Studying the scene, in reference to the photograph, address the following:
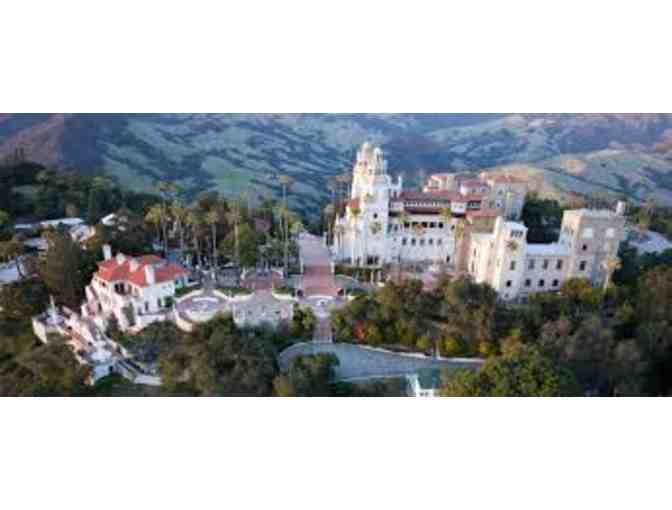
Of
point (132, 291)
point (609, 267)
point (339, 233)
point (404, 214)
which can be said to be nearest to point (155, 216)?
point (132, 291)

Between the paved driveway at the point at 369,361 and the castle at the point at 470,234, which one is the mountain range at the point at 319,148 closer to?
the castle at the point at 470,234

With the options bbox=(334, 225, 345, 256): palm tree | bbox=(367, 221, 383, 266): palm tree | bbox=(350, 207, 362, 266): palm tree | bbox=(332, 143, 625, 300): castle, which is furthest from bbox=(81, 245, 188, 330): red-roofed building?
bbox=(367, 221, 383, 266): palm tree

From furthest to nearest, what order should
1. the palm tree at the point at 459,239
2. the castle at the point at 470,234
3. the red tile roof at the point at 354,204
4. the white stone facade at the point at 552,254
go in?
the red tile roof at the point at 354,204, the palm tree at the point at 459,239, the castle at the point at 470,234, the white stone facade at the point at 552,254

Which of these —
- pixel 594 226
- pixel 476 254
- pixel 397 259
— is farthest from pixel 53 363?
pixel 594 226

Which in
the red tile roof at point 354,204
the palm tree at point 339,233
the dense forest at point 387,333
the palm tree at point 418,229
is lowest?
the dense forest at point 387,333

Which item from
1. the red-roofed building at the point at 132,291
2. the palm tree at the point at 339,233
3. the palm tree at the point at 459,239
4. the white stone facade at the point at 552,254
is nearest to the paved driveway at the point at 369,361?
the white stone facade at the point at 552,254

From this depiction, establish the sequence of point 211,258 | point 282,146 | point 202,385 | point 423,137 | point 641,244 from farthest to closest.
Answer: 1. point 423,137
2. point 282,146
3. point 641,244
4. point 211,258
5. point 202,385

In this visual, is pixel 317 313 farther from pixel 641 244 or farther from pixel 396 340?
pixel 641 244
